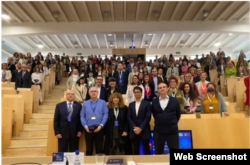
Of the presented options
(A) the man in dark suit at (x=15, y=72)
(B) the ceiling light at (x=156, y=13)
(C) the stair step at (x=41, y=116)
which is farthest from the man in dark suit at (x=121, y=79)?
(B) the ceiling light at (x=156, y=13)

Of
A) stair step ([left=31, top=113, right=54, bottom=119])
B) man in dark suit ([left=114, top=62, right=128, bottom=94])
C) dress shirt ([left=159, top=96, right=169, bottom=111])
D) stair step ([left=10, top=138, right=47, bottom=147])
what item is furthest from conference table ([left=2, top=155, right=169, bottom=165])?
man in dark suit ([left=114, top=62, right=128, bottom=94])

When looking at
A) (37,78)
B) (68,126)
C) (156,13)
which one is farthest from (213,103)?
(156,13)

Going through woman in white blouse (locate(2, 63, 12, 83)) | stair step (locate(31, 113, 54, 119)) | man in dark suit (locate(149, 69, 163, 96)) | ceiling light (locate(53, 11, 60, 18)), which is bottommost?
stair step (locate(31, 113, 54, 119))

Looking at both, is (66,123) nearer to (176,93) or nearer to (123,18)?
(176,93)

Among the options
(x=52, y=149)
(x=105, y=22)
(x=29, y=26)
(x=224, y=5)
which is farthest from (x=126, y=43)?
(x=52, y=149)

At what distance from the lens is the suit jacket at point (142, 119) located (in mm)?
2541

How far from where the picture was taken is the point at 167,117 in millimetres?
2408

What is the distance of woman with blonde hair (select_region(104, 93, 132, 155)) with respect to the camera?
8.70 ft

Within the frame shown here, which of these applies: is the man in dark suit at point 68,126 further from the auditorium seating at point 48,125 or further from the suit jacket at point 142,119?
the suit jacket at point 142,119

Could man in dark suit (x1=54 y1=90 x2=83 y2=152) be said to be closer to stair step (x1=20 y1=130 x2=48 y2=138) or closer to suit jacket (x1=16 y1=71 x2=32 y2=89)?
stair step (x1=20 y1=130 x2=48 y2=138)

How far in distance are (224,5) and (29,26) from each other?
6113 millimetres

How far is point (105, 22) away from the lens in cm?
727

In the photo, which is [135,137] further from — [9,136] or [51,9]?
[51,9]

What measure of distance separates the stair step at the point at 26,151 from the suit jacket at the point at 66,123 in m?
1.05
